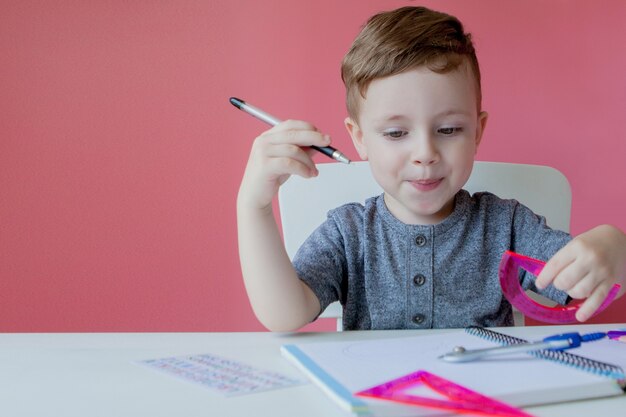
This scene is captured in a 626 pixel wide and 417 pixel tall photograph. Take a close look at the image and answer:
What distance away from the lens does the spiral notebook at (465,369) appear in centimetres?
45

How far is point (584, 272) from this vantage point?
648 millimetres

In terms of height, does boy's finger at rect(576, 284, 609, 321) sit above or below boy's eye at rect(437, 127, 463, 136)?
below

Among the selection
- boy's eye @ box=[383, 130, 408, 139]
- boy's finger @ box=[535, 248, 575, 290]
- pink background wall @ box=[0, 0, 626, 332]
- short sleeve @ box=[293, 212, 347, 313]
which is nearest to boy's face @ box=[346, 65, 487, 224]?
boy's eye @ box=[383, 130, 408, 139]

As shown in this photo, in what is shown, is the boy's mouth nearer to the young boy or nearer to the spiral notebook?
the young boy

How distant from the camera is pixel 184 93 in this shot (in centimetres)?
153

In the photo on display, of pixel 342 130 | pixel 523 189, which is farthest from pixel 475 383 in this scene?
pixel 342 130

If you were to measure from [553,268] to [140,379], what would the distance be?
1.23 ft

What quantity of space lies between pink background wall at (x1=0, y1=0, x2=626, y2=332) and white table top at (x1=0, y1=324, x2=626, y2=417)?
79cm

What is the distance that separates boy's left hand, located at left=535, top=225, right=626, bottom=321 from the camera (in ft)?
2.09

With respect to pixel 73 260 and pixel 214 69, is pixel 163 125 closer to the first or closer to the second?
pixel 214 69

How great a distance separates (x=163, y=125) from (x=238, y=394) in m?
1.14

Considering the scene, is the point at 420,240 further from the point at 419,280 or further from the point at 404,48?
the point at 404,48

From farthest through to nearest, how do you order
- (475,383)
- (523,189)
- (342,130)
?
(342,130)
(523,189)
(475,383)

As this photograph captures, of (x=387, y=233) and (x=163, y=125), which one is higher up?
(x=163, y=125)
